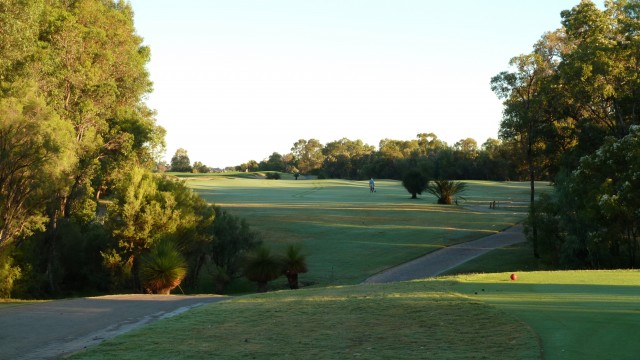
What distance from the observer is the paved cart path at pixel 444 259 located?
27.2 metres

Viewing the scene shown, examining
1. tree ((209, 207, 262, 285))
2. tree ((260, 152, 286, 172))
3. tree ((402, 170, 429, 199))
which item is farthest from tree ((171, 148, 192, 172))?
tree ((209, 207, 262, 285))

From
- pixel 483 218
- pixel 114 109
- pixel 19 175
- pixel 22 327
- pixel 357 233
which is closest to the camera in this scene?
pixel 22 327

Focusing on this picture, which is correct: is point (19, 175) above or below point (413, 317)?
above

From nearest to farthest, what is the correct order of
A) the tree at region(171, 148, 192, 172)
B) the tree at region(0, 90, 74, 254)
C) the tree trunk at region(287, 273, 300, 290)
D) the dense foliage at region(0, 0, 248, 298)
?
the tree at region(0, 90, 74, 254) < the dense foliage at region(0, 0, 248, 298) < the tree trunk at region(287, 273, 300, 290) < the tree at region(171, 148, 192, 172)

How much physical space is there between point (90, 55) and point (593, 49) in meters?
23.1

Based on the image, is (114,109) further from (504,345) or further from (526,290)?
(504,345)

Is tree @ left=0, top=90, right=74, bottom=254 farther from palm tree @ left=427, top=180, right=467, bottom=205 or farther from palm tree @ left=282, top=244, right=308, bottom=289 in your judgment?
palm tree @ left=427, top=180, right=467, bottom=205

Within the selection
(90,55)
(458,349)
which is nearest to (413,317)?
(458,349)

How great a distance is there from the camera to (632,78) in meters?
28.5

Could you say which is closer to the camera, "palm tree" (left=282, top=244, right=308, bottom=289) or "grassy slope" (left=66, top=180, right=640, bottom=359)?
"grassy slope" (left=66, top=180, right=640, bottom=359)

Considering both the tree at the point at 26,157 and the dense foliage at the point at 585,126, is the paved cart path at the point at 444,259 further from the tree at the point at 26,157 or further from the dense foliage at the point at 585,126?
the tree at the point at 26,157

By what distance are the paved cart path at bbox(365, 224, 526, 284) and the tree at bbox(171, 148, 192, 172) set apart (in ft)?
477

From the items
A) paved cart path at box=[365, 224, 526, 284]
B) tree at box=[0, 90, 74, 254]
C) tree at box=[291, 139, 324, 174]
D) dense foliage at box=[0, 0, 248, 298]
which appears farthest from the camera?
tree at box=[291, 139, 324, 174]

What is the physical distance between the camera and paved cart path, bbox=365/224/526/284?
89.3 feet
